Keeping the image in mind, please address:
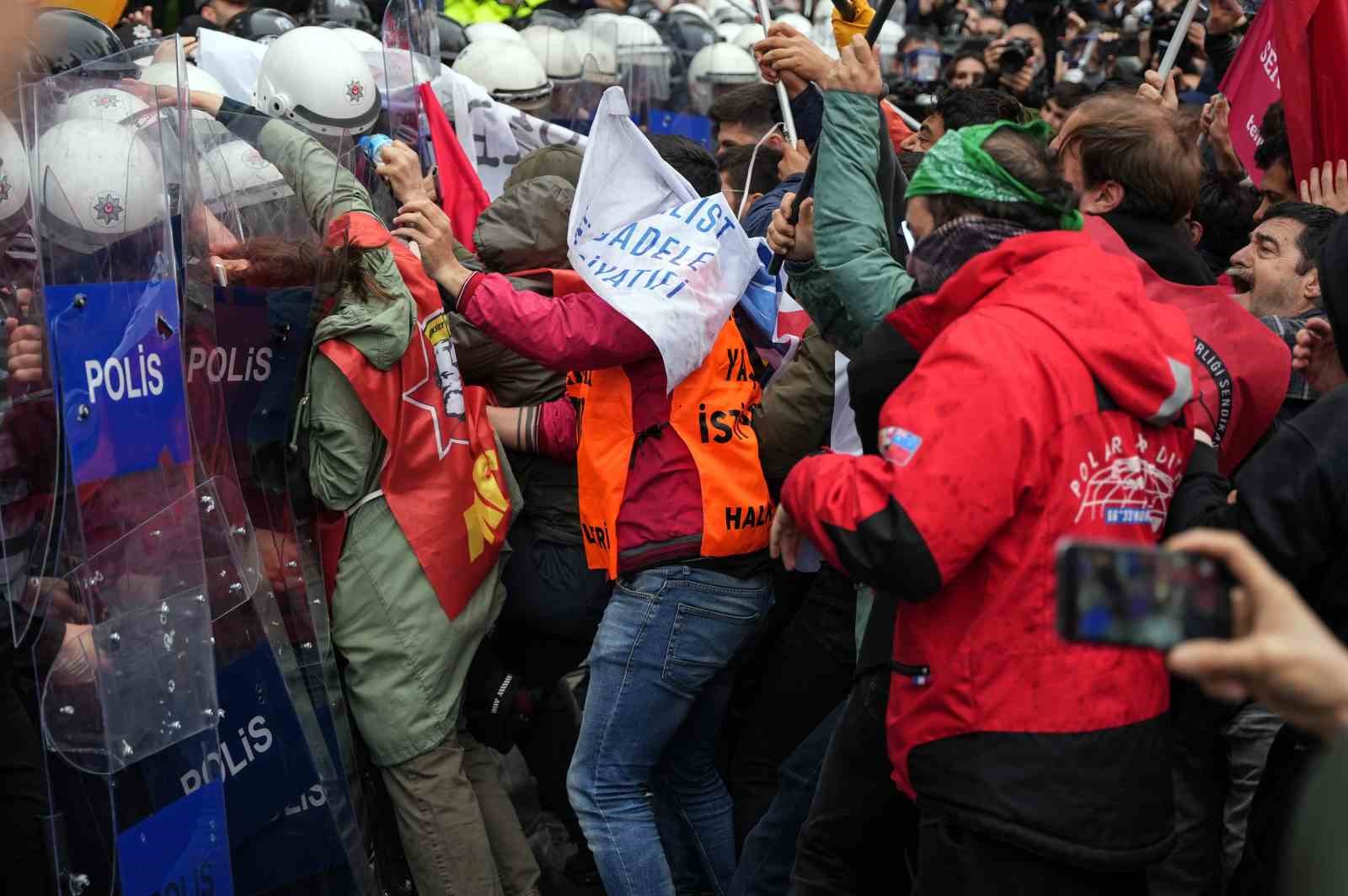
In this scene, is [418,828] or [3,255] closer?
[3,255]

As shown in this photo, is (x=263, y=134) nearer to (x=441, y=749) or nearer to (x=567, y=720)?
(x=441, y=749)

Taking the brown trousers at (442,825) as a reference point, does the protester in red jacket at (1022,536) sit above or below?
above

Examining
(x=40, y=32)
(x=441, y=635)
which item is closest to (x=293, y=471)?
(x=441, y=635)

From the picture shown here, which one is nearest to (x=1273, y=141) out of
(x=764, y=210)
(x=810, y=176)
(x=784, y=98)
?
(x=764, y=210)

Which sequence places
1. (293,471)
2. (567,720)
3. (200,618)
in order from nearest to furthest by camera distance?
(200,618), (293,471), (567,720)

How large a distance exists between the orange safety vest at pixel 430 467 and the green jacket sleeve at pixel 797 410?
72 cm

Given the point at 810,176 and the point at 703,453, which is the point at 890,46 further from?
the point at 703,453

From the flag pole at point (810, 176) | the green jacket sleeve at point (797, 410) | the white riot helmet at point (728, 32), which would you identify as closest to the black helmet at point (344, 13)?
the white riot helmet at point (728, 32)

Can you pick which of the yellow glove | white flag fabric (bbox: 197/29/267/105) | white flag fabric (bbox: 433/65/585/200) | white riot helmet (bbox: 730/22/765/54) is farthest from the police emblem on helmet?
white riot helmet (bbox: 730/22/765/54)

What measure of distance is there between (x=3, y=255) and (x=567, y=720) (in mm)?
2393

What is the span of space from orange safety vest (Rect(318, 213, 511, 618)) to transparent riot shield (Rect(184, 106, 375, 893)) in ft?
0.53

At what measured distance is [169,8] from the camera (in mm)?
8781

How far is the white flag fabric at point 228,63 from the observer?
528 cm

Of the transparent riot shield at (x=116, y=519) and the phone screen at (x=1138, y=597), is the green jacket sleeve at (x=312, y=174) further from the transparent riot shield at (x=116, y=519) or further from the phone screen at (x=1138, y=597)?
the phone screen at (x=1138, y=597)
